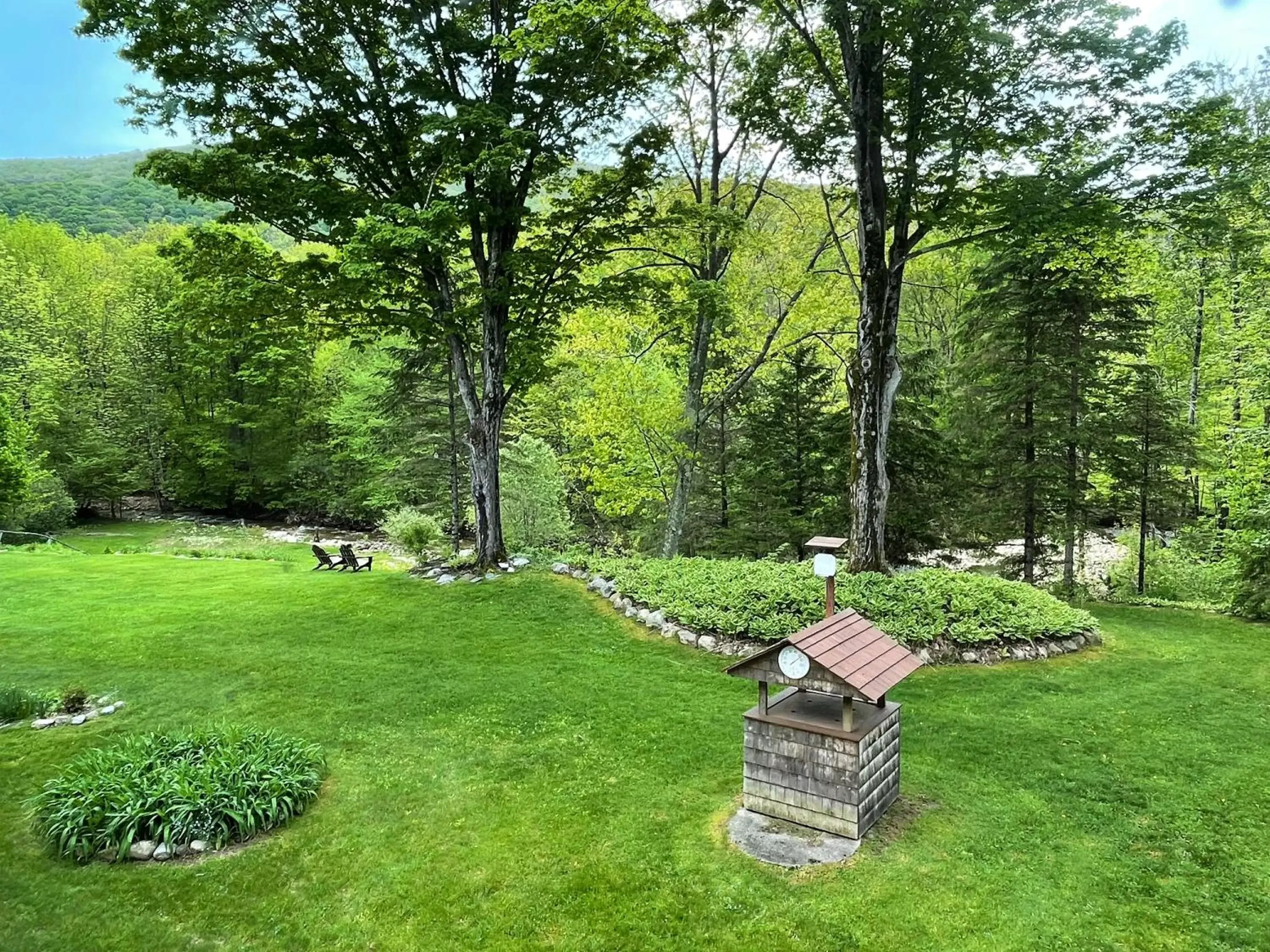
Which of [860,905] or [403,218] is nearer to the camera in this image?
[860,905]

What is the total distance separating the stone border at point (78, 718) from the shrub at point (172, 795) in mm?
1401

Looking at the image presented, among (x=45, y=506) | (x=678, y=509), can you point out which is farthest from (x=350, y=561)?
(x=45, y=506)

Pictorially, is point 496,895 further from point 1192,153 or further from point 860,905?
point 1192,153

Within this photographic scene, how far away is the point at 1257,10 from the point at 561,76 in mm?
8881

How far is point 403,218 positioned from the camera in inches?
395

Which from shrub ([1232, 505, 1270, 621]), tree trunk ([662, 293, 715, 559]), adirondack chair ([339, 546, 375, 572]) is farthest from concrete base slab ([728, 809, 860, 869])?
adirondack chair ([339, 546, 375, 572])

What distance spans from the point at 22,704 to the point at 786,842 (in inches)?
305

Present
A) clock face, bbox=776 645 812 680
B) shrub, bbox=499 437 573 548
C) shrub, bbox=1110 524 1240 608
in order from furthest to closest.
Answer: shrub, bbox=499 437 573 548
shrub, bbox=1110 524 1240 608
clock face, bbox=776 645 812 680

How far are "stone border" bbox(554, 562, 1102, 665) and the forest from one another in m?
1.87

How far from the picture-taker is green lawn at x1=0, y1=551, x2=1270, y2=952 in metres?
4.16

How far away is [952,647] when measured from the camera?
8844 millimetres

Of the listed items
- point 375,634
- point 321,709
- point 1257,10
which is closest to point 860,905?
point 321,709

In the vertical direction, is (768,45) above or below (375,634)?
above

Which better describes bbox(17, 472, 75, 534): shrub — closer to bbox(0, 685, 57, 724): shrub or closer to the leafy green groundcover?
bbox(0, 685, 57, 724): shrub
